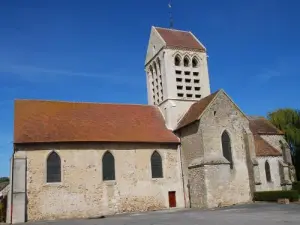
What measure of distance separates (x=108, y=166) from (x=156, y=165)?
3973mm

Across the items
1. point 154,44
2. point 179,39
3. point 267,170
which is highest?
point 179,39

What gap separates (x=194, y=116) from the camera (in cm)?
2772

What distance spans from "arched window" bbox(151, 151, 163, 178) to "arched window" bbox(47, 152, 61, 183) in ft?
23.8

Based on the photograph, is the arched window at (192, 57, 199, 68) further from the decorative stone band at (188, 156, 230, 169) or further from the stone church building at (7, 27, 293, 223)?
the decorative stone band at (188, 156, 230, 169)

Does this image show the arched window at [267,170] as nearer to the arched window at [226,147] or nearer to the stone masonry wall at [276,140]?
the stone masonry wall at [276,140]

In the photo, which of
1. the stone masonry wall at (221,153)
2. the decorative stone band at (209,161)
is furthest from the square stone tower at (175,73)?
the decorative stone band at (209,161)

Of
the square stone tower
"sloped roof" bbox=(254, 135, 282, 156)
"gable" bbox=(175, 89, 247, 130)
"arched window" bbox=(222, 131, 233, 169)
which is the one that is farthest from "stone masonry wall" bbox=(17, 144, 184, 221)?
"sloped roof" bbox=(254, 135, 282, 156)

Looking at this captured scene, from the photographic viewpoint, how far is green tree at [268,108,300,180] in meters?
39.6

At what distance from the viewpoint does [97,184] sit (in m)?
25.4

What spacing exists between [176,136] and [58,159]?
10.0 meters

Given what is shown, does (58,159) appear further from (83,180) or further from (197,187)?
(197,187)

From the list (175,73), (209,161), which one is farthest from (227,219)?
(175,73)

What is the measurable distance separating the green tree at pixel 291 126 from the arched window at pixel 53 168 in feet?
89.0

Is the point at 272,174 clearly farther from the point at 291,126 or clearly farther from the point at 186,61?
the point at 291,126
